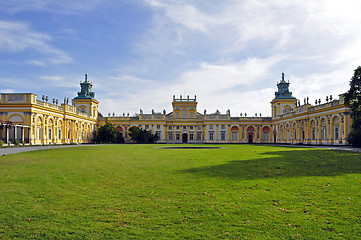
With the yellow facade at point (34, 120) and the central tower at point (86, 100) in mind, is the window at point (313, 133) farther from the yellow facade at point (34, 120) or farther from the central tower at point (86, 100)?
the central tower at point (86, 100)

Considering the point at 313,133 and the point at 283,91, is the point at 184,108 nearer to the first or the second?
the point at 283,91

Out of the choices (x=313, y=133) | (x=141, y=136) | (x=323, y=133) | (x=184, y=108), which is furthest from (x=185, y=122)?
(x=323, y=133)

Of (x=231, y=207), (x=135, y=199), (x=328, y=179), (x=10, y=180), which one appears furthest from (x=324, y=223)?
(x=10, y=180)

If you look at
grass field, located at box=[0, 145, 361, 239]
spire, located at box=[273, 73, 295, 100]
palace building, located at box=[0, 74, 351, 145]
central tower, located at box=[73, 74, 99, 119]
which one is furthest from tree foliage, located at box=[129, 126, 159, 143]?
grass field, located at box=[0, 145, 361, 239]

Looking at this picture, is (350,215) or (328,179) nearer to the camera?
(350,215)

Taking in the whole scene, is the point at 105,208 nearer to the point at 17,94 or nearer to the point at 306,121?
the point at 17,94

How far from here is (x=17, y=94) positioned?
40844mm

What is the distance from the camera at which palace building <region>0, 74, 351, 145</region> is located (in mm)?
40312

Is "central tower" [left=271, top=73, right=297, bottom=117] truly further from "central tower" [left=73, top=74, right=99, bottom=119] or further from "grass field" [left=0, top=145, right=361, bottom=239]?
"grass field" [left=0, top=145, right=361, bottom=239]

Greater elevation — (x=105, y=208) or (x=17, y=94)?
(x=17, y=94)

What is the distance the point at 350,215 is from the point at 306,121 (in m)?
48.2

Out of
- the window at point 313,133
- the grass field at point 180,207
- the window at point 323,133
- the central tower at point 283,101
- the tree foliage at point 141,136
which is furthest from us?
the central tower at point 283,101

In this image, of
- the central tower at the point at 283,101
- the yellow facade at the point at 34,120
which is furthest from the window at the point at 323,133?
the yellow facade at the point at 34,120

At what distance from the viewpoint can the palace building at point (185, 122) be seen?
40.3m
